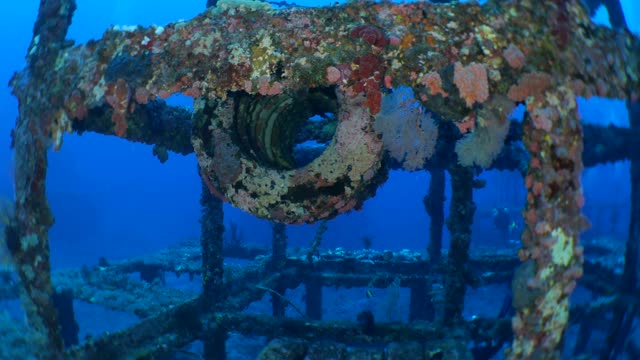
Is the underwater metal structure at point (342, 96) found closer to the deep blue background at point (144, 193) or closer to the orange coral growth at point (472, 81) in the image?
the orange coral growth at point (472, 81)

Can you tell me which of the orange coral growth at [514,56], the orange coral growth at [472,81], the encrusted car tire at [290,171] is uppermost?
the orange coral growth at [514,56]

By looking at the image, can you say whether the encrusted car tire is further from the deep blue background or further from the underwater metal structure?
the deep blue background

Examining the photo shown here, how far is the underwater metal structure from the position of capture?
2688 mm

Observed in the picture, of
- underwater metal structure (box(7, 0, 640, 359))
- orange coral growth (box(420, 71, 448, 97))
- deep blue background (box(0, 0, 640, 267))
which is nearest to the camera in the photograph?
underwater metal structure (box(7, 0, 640, 359))

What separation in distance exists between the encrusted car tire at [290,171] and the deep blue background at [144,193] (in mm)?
31478

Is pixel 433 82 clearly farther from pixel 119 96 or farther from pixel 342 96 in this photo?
pixel 119 96

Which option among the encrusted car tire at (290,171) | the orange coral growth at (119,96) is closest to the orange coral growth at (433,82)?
the encrusted car tire at (290,171)

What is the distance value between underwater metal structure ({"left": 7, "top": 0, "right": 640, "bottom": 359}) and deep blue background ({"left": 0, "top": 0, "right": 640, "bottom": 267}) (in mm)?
31480

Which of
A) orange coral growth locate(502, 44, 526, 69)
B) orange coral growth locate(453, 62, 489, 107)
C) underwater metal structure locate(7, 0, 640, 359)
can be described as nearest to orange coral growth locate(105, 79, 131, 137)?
underwater metal structure locate(7, 0, 640, 359)

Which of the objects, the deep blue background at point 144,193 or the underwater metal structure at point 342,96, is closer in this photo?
the underwater metal structure at point 342,96

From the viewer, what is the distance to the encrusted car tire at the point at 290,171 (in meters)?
3.39

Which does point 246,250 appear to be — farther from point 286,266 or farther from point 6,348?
point 6,348

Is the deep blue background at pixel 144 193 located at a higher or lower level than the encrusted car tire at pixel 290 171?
higher

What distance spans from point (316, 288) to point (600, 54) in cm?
985
